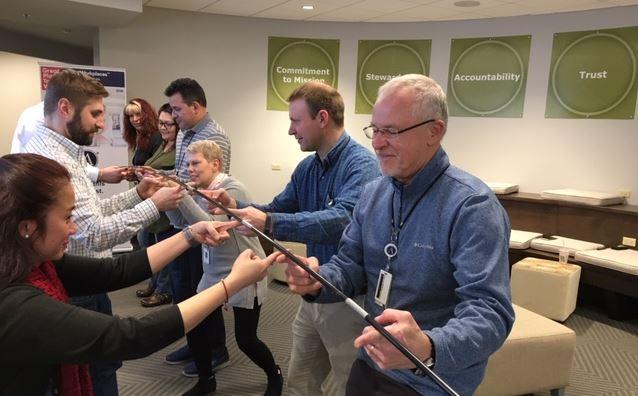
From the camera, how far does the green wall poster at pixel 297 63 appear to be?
20.5ft

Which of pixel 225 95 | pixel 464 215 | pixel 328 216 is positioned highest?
pixel 225 95

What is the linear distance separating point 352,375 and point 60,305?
933 millimetres

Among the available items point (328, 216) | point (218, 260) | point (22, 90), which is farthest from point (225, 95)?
point (22, 90)

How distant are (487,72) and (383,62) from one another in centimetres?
133

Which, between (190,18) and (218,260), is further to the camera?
(190,18)

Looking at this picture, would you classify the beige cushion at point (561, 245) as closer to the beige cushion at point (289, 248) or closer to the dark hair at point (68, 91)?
the beige cushion at point (289, 248)

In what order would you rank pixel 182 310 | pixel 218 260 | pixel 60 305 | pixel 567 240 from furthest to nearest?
1. pixel 567 240
2. pixel 218 260
3. pixel 182 310
4. pixel 60 305

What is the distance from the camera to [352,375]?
1570 mm

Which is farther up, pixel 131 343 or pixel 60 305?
pixel 60 305

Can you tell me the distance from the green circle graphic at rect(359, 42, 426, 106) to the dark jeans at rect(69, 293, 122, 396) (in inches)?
188

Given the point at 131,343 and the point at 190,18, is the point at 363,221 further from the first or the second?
the point at 190,18

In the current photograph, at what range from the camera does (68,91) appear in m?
1.99

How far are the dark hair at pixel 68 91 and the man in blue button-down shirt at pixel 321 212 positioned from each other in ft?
2.36

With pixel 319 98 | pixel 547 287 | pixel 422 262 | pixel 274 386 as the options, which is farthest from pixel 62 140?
pixel 547 287
